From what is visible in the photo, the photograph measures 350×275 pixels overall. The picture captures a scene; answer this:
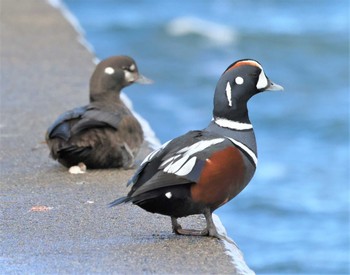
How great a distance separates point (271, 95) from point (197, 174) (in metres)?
14.0

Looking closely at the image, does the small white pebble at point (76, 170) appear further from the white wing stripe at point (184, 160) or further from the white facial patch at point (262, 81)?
the white wing stripe at point (184, 160)

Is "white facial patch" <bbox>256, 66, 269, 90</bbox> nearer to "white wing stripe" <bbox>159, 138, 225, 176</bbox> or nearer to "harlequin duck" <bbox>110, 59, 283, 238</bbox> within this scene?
"harlequin duck" <bbox>110, 59, 283, 238</bbox>

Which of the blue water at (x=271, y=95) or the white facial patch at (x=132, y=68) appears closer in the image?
the white facial patch at (x=132, y=68)

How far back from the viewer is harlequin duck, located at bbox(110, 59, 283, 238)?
20.0 ft

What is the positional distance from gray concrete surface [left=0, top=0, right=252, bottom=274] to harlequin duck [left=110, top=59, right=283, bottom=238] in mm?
200

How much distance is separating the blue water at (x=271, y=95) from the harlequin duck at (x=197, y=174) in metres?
5.18

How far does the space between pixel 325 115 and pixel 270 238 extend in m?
6.73

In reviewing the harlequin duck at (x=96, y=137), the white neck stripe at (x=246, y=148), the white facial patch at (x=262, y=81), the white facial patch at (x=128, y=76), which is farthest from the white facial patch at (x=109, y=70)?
the white neck stripe at (x=246, y=148)

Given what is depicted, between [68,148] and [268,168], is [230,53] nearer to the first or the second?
[268,168]

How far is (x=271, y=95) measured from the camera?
2005cm

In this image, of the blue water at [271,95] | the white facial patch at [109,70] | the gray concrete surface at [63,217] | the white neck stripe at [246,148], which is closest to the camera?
the gray concrete surface at [63,217]

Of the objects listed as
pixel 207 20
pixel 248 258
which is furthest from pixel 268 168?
pixel 207 20

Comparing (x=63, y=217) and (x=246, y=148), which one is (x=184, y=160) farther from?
(x=63, y=217)

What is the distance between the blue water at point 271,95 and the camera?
13.0 m
